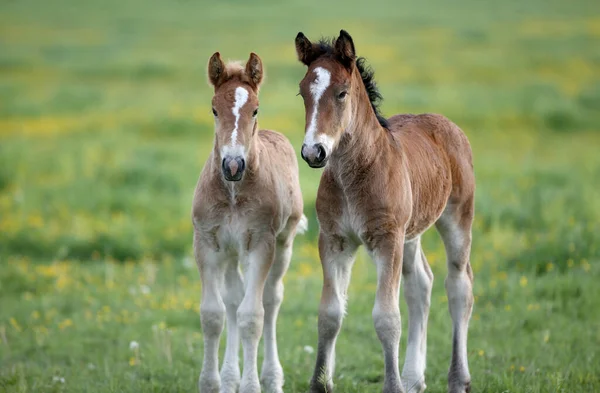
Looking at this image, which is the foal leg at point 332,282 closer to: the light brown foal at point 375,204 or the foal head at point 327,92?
the light brown foal at point 375,204

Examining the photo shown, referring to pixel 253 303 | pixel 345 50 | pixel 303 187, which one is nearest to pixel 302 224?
pixel 253 303

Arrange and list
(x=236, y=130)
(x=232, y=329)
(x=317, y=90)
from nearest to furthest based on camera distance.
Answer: (x=317, y=90)
(x=236, y=130)
(x=232, y=329)

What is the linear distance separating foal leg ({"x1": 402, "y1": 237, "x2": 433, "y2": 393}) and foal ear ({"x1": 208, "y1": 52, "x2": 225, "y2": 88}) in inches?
80.9

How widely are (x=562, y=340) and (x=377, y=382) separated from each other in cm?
214

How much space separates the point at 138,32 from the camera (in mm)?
40250

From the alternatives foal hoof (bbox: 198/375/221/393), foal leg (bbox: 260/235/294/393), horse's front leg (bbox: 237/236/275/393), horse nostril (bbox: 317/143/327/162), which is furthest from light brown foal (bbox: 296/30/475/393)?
foal hoof (bbox: 198/375/221/393)

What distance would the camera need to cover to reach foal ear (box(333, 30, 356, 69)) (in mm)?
6520

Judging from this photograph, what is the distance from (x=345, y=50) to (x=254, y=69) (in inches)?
32.3

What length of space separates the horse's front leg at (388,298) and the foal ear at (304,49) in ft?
4.31

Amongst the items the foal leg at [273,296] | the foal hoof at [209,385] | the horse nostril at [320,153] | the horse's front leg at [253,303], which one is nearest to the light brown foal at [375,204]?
the horse nostril at [320,153]

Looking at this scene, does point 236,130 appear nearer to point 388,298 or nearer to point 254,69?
point 254,69

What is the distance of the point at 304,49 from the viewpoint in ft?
22.0

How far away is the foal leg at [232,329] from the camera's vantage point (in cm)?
721

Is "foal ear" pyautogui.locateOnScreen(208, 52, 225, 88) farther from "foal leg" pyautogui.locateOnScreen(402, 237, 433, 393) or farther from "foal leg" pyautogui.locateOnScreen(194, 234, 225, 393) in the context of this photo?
"foal leg" pyautogui.locateOnScreen(402, 237, 433, 393)
